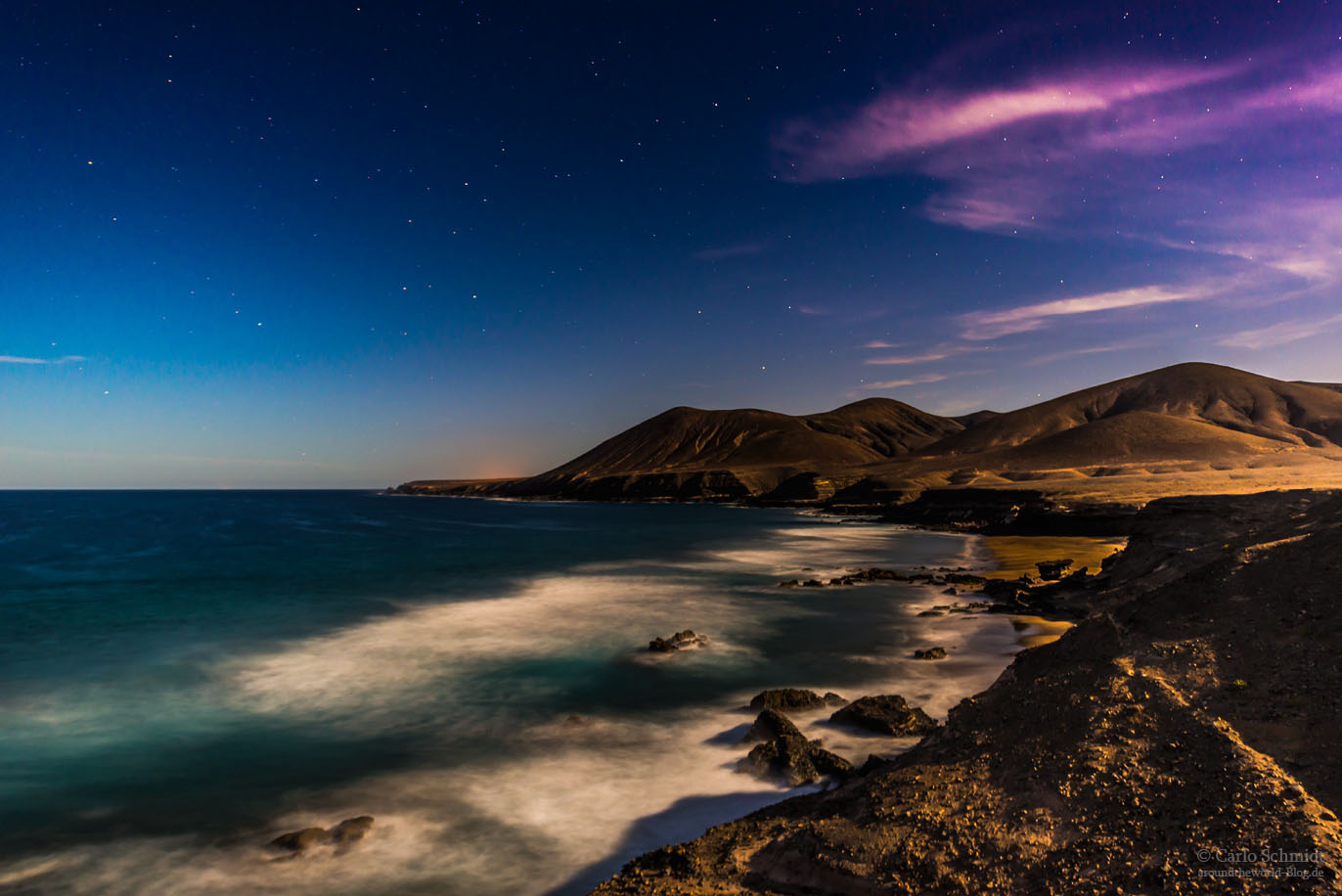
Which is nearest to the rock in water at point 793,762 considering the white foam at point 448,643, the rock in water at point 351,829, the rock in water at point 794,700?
the rock in water at point 794,700

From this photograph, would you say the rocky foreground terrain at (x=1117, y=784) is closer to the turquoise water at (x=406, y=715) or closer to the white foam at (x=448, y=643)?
the turquoise water at (x=406, y=715)

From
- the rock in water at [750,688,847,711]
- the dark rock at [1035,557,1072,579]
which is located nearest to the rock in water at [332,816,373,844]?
the rock in water at [750,688,847,711]

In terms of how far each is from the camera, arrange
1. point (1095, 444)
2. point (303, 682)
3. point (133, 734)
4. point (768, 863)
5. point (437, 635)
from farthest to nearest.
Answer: point (1095, 444), point (437, 635), point (303, 682), point (133, 734), point (768, 863)

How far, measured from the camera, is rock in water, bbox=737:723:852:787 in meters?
10.8

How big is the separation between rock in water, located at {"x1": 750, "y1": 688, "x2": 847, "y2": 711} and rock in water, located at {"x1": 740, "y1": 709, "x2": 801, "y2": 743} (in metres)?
1.27

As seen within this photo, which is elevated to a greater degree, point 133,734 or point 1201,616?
point 1201,616

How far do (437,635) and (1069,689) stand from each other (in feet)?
77.8

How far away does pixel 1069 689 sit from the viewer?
337 inches

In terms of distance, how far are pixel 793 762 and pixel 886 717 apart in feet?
9.65

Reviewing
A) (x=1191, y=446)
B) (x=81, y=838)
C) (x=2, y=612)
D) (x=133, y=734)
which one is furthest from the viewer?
(x=1191, y=446)

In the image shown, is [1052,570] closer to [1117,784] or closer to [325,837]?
[1117,784]

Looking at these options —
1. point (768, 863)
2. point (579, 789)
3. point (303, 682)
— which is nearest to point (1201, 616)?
point (768, 863)

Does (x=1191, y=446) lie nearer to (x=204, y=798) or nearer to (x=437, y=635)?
(x=437, y=635)

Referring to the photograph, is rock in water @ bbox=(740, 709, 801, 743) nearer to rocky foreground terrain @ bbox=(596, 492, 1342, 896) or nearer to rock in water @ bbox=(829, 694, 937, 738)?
rock in water @ bbox=(829, 694, 937, 738)
